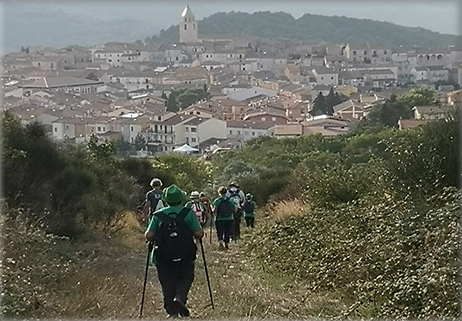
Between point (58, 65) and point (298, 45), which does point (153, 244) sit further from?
point (298, 45)

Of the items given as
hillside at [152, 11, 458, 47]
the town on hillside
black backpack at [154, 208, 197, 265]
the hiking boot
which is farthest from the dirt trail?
hillside at [152, 11, 458, 47]

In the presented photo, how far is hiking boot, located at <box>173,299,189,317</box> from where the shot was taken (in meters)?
3.78

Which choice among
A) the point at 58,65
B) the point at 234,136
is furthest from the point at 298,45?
the point at 234,136

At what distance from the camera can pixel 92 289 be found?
4262 mm

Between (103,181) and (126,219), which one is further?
(103,181)

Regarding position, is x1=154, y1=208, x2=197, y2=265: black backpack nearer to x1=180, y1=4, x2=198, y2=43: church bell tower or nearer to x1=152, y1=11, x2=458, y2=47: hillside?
x1=180, y1=4, x2=198, y2=43: church bell tower

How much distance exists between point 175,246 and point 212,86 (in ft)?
210

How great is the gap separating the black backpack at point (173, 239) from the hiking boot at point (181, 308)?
0.21 m

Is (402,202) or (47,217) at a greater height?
(402,202)

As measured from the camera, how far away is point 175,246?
373cm

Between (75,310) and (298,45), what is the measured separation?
88982 mm

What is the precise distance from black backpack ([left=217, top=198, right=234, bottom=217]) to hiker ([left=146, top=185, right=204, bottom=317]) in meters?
3.26

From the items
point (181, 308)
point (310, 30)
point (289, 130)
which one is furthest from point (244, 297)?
point (310, 30)

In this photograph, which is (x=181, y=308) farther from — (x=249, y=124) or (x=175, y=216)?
(x=249, y=124)
